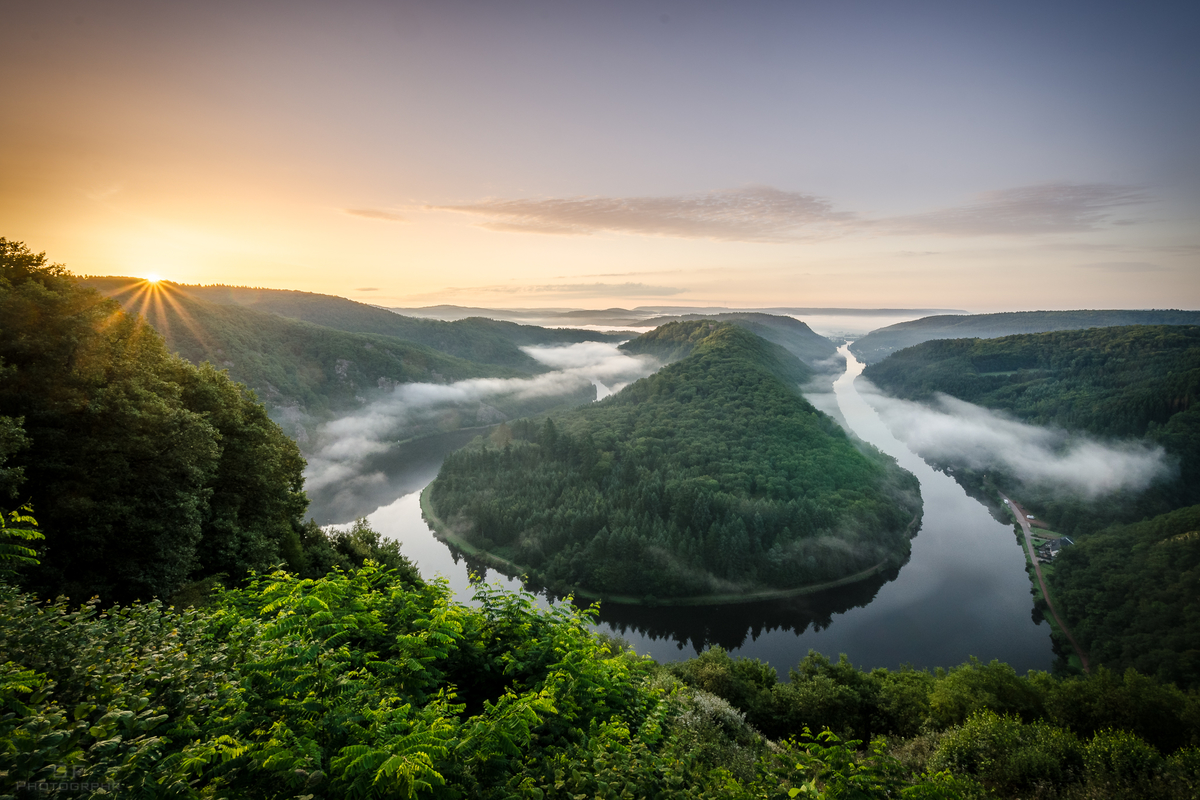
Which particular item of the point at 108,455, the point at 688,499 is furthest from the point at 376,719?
the point at 688,499

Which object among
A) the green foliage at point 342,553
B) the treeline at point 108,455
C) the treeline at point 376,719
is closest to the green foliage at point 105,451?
the treeline at point 108,455

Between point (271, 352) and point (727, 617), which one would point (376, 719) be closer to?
point (727, 617)

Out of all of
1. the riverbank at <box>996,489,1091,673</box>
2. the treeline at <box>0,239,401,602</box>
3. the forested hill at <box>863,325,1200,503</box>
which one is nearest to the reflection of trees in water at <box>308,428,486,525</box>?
the treeline at <box>0,239,401,602</box>

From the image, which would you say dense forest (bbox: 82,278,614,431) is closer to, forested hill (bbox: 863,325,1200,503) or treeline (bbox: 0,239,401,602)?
treeline (bbox: 0,239,401,602)

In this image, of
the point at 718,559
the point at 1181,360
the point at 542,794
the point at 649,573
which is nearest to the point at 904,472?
the point at 718,559

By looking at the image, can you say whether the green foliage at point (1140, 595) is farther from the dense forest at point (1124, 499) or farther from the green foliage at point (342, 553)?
the green foliage at point (342, 553)
